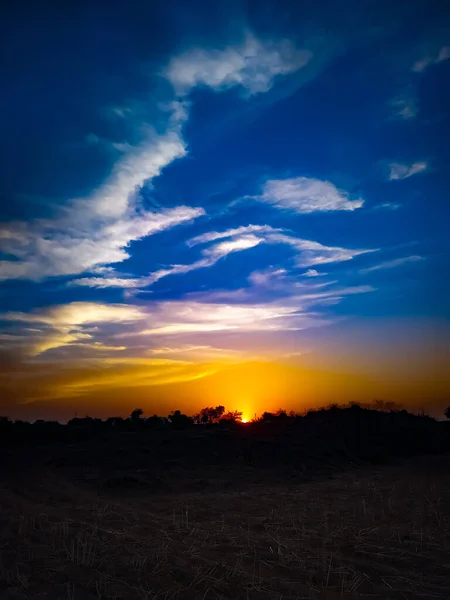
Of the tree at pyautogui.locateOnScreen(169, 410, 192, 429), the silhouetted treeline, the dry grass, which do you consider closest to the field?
the dry grass

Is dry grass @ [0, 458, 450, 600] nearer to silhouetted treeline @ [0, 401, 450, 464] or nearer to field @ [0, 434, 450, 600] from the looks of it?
field @ [0, 434, 450, 600]

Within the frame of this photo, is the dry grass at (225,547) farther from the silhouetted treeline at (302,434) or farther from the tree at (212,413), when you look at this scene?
the tree at (212,413)

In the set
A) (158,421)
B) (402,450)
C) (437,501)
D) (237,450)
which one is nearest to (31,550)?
(437,501)

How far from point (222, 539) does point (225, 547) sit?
56 cm

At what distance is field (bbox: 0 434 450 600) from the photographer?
611cm

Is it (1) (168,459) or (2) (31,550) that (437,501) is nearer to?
(2) (31,550)

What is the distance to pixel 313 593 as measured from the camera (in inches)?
234

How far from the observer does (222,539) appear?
8.41 metres

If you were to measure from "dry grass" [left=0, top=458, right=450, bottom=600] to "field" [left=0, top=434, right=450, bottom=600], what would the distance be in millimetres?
25

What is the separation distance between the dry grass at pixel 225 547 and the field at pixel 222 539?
3cm

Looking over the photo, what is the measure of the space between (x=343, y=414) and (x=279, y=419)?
5400 millimetres

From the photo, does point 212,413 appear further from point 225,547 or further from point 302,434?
point 225,547

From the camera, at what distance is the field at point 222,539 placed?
611 cm

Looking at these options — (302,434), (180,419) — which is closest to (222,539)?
(302,434)
